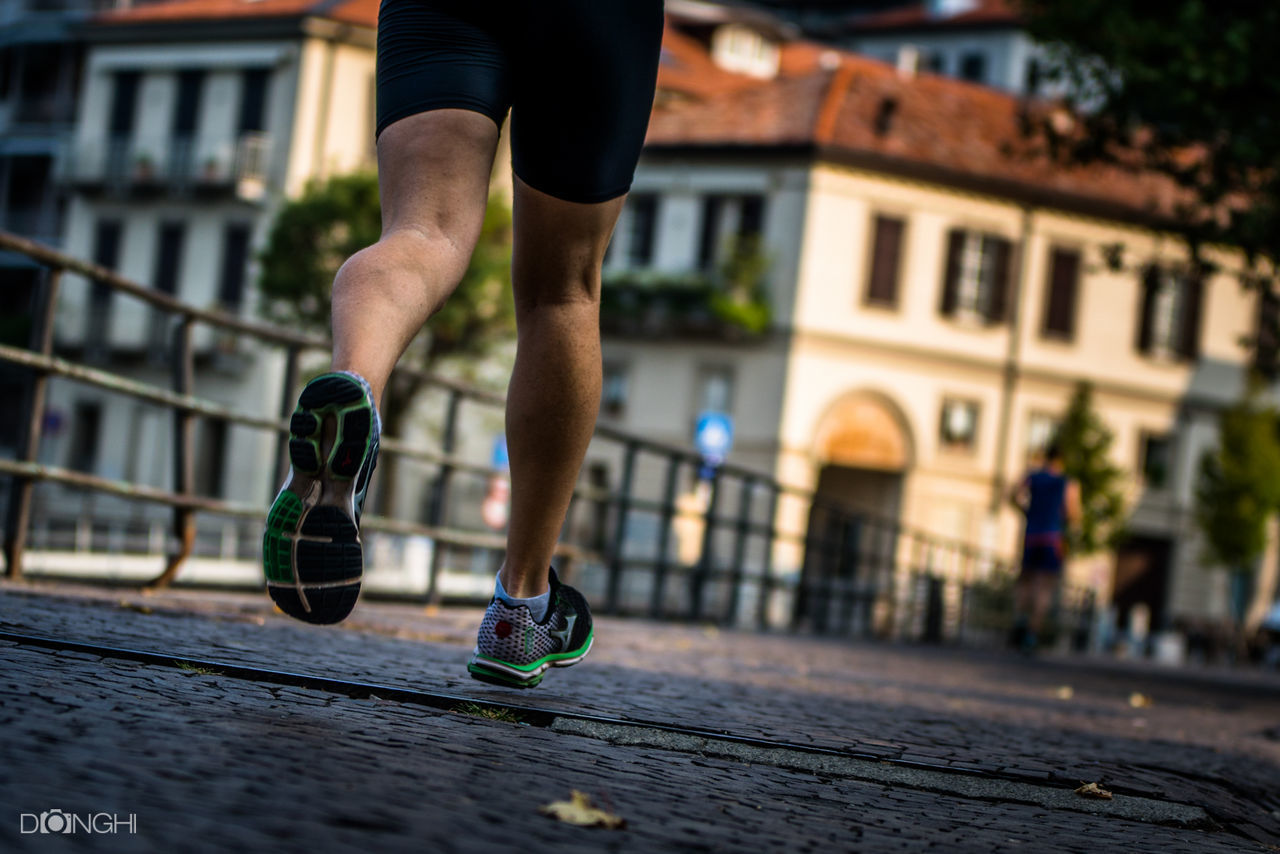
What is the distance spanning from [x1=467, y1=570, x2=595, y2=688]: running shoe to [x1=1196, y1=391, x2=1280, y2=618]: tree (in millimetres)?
38207

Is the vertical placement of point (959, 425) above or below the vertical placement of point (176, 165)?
below

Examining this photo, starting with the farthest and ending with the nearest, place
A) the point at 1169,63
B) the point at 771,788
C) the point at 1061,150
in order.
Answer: the point at 1061,150 → the point at 1169,63 → the point at 771,788

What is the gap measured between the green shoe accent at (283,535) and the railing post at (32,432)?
3584mm

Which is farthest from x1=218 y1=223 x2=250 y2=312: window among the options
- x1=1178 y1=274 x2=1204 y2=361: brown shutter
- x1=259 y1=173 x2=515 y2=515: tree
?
x1=1178 y1=274 x2=1204 y2=361: brown shutter

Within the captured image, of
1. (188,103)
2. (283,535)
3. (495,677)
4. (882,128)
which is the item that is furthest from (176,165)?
(283,535)

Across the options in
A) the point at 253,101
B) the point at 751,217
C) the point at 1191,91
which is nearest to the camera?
the point at 1191,91

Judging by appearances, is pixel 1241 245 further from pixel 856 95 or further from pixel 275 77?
pixel 275 77

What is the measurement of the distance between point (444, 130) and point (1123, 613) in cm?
4211

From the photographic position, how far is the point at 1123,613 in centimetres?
4328

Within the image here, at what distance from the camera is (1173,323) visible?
42344mm

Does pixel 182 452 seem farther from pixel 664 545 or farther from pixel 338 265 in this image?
pixel 338 265

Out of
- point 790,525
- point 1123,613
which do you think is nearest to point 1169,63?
point 790,525

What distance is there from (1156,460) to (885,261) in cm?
841

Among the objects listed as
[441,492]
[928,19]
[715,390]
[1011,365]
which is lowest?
[441,492]
